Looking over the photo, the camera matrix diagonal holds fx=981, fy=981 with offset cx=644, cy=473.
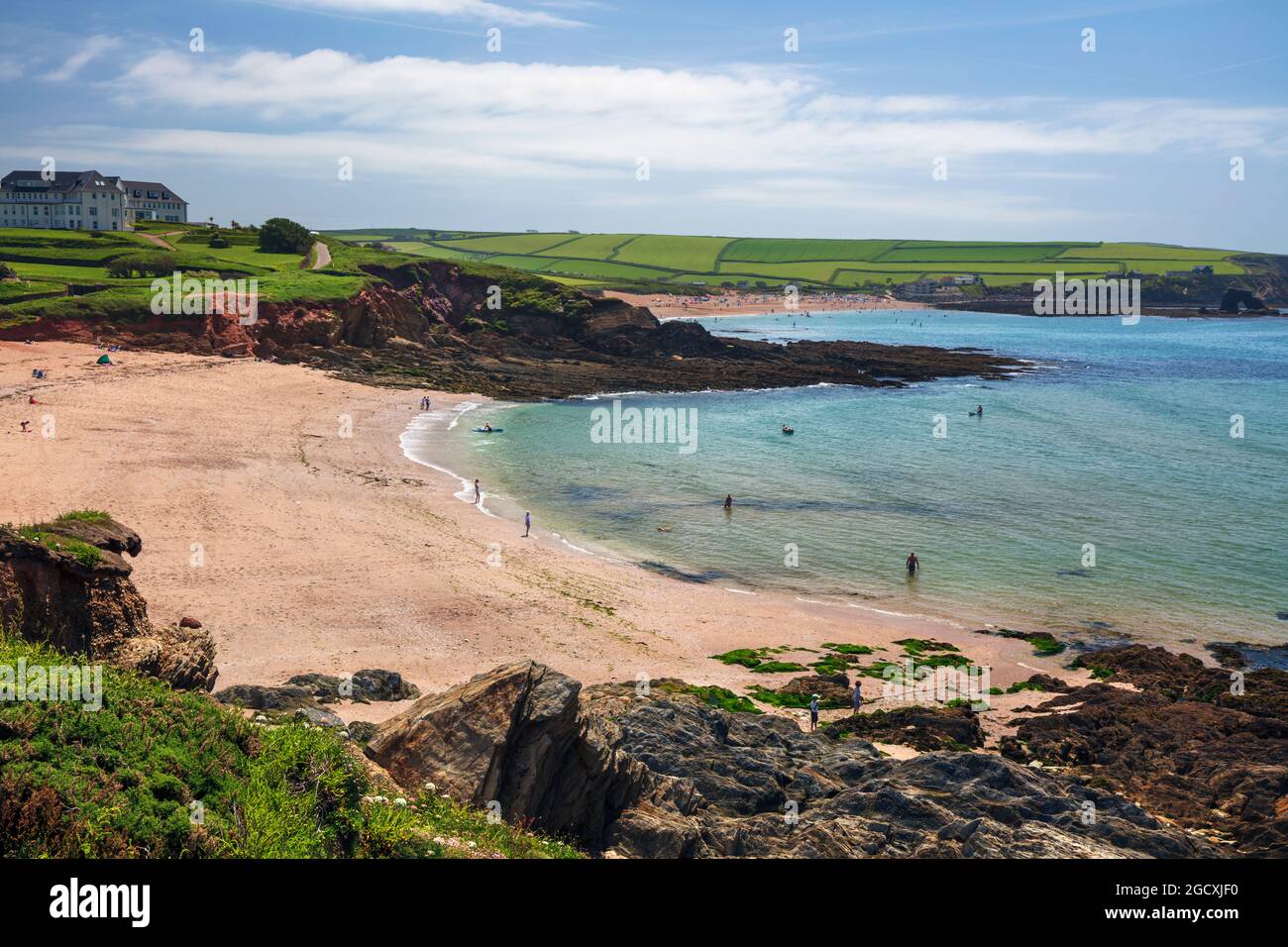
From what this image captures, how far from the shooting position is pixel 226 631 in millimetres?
25391

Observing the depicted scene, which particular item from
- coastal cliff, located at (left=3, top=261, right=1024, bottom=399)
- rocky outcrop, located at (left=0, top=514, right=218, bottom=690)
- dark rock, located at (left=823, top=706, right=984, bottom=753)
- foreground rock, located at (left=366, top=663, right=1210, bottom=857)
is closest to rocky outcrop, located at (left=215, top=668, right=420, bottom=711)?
rocky outcrop, located at (left=0, top=514, right=218, bottom=690)

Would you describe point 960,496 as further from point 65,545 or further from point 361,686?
point 65,545

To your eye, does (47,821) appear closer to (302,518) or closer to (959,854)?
(959,854)

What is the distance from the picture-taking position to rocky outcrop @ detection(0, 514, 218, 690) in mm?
14891

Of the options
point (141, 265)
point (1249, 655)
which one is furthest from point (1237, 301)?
point (1249, 655)

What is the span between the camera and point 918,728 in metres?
23.2

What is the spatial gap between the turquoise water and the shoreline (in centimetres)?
338

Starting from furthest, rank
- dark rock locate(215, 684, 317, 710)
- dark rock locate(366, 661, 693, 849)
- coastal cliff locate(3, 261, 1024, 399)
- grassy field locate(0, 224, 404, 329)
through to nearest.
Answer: coastal cliff locate(3, 261, 1024, 399)
grassy field locate(0, 224, 404, 329)
dark rock locate(215, 684, 317, 710)
dark rock locate(366, 661, 693, 849)

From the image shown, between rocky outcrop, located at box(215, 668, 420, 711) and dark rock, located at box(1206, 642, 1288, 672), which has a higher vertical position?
rocky outcrop, located at box(215, 668, 420, 711)

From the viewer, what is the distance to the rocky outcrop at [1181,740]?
742 inches

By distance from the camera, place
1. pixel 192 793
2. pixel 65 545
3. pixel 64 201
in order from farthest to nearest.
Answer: pixel 64 201 < pixel 65 545 < pixel 192 793

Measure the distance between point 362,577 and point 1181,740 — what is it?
23425mm

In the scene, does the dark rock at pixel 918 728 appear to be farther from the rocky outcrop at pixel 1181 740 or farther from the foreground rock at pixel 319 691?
the foreground rock at pixel 319 691

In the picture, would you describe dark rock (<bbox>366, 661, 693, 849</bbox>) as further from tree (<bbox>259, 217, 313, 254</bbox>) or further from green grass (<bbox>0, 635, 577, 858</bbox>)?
tree (<bbox>259, 217, 313, 254</bbox>)
